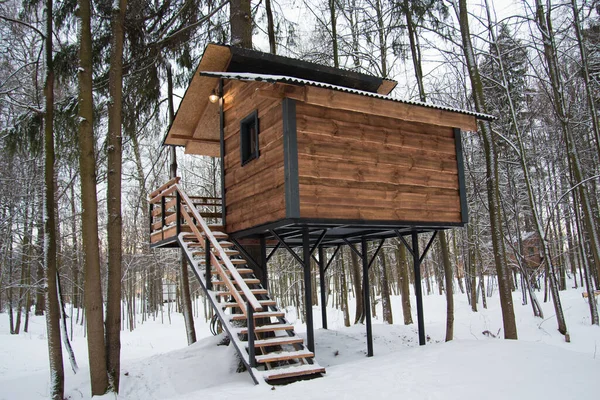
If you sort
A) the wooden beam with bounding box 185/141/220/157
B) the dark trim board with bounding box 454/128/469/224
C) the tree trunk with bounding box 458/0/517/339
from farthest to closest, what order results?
the wooden beam with bounding box 185/141/220/157 < the tree trunk with bounding box 458/0/517/339 < the dark trim board with bounding box 454/128/469/224

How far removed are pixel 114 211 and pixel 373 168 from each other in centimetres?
469

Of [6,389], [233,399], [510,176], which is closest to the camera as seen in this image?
[233,399]

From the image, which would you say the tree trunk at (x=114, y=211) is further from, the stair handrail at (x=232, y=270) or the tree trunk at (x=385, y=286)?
the tree trunk at (x=385, y=286)

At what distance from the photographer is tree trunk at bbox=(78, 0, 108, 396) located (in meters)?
7.17

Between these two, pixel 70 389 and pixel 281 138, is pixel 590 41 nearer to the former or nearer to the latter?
pixel 281 138

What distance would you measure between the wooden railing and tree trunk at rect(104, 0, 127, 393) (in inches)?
50.6

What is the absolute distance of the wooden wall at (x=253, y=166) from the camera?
24.1 ft

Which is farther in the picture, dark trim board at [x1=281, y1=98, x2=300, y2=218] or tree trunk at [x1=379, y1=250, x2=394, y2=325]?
tree trunk at [x1=379, y1=250, x2=394, y2=325]

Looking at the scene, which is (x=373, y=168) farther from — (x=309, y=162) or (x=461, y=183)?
(x=461, y=183)

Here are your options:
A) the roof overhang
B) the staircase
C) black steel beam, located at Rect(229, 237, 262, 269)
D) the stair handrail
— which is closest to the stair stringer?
the staircase

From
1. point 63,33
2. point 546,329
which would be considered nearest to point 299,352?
point 63,33

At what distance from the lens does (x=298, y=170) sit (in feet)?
23.0

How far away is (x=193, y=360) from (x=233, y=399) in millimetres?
3891

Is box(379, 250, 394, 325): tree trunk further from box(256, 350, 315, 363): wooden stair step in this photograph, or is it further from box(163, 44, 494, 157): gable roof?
box(256, 350, 315, 363): wooden stair step
